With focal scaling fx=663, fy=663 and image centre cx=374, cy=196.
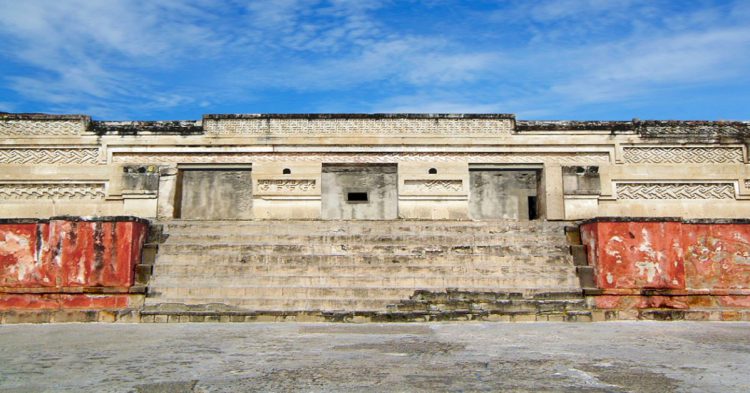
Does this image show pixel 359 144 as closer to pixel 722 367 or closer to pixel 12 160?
pixel 12 160

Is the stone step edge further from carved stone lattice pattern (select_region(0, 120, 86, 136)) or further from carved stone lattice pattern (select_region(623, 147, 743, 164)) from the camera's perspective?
carved stone lattice pattern (select_region(0, 120, 86, 136))

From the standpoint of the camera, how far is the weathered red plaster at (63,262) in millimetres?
7352

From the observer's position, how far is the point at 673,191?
12.1m

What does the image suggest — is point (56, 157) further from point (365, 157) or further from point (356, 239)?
point (356, 239)

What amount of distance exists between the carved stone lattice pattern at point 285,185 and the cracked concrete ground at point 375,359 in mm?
6102

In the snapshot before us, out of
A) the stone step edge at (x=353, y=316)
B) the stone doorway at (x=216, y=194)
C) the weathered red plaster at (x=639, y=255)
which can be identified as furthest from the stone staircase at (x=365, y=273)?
the stone doorway at (x=216, y=194)

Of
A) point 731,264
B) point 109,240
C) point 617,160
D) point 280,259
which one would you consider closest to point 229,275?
point 280,259

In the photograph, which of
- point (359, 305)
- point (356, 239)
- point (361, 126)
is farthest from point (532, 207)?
point (359, 305)

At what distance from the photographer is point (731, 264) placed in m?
7.73

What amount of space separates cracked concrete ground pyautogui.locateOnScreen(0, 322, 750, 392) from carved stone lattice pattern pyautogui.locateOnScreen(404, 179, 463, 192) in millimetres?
6147

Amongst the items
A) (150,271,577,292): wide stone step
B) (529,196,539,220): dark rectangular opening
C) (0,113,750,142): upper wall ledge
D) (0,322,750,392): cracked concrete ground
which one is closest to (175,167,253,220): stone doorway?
(0,113,750,142): upper wall ledge

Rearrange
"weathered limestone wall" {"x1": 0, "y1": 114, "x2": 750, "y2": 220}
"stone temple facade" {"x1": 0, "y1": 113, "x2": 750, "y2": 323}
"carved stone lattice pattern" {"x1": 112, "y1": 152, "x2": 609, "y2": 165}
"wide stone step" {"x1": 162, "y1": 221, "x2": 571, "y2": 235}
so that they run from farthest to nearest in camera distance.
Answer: "carved stone lattice pattern" {"x1": 112, "y1": 152, "x2": 609, "y2": 165} < "weathered limestone wall" {"x1": 0, "y1": 114, "x2": 750, "y2": 220} < "wide stone step" {"x1": 162, "y1": 221, "x2": 571, "y2": 235} < "stone temple facade" {"x1": 0, "y1": 113, "x2": 750, "y2": 323}

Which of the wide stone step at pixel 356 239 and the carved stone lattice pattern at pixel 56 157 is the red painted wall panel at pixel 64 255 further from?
the carved stone lattice pattern at pixel 56 157

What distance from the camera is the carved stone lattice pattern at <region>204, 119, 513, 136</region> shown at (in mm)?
12508
